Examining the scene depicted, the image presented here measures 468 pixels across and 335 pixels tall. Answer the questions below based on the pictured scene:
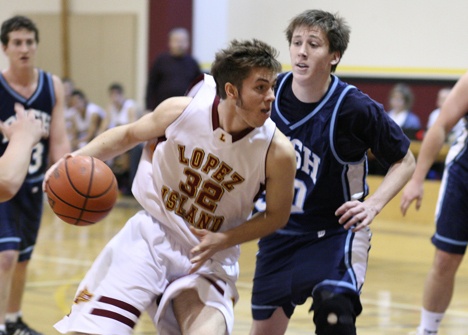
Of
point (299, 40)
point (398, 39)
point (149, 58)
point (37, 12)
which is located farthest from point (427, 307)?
point (37, 12)

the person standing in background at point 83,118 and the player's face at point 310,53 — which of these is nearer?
the player's face at point 310,53

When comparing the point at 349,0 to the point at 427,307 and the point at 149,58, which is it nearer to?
the point at 149,58

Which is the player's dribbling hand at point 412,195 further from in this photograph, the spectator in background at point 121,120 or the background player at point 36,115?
the spectator in background at point 121,120

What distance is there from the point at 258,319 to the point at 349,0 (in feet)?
32.2

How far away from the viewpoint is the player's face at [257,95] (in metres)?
3.64

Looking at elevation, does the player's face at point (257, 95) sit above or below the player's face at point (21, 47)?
above

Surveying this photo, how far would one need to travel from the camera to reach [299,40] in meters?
4.19

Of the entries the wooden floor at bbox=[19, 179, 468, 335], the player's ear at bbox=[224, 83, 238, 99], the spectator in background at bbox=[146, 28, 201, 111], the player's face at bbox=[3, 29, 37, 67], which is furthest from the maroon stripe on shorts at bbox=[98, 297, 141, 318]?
the spectator in background at bbox=[146, 28, 201, 111]

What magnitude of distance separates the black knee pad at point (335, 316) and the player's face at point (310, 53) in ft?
3.38

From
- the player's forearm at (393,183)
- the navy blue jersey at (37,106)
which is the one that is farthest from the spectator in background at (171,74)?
the player's forearm at (393,183)

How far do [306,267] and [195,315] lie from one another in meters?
0.62

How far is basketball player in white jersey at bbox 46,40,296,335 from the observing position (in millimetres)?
3666

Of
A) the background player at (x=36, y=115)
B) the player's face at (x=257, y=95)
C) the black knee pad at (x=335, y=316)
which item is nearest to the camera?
the player's face at (x=257, y=95)

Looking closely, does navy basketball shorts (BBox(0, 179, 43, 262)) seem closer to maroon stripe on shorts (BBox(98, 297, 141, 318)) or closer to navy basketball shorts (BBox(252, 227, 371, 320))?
navy basketball shorts (BBox(252, 227, 371, 320))
